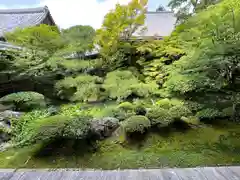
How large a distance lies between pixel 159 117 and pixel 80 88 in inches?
125

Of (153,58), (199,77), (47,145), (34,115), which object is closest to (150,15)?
(153,58)

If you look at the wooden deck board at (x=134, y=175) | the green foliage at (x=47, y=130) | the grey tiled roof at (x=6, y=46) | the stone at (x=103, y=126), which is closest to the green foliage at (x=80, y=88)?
the grey tiled roof at (x=6, y=46)

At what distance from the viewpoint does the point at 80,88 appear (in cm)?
671

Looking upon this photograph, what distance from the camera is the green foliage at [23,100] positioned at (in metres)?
5.71

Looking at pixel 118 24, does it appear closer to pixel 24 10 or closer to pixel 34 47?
pixel 34 47

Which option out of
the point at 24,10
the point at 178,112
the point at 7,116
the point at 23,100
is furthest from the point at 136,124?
the point at 24,10

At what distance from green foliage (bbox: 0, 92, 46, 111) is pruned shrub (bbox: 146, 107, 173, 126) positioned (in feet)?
10.7

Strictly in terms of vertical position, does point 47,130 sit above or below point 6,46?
below

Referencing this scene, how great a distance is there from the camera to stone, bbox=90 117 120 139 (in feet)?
13.4

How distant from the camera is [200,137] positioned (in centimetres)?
406

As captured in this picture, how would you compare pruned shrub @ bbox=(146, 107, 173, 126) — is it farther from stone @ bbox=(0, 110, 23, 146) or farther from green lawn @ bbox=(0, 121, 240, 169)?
stone @ bbox=(0, 110, 23, 146)

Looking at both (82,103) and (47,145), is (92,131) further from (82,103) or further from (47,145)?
(82,103)

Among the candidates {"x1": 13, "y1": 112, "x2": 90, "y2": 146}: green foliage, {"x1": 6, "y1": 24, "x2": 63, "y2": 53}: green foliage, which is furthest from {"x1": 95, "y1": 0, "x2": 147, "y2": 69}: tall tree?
{"x1": 13, "y1": 112, "x2": 90, "y2": 146}: green foliage

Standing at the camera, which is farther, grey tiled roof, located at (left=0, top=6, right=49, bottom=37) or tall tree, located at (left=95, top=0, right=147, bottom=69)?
grey tiled roof, located at (left=0, top=6, right=49, bottom=37)
